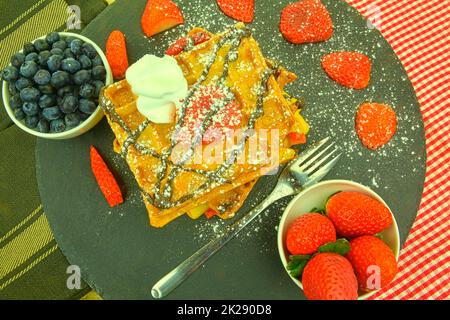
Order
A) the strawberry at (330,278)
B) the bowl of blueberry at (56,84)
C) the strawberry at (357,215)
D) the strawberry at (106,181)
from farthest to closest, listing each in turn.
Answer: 1. the strawberry at (106,181)
2. the bowl of blueberry at (56,84)
3. the strawberry at (357,215)
4. the strawberry at (330,278)

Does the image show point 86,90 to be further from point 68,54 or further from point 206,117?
point 206,117

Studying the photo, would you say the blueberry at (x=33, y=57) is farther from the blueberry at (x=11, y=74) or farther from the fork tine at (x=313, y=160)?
the fork tine at (x=313, y=160)

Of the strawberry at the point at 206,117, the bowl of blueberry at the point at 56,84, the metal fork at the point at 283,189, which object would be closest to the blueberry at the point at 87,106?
the bowl of blueberry at the point at 56,84

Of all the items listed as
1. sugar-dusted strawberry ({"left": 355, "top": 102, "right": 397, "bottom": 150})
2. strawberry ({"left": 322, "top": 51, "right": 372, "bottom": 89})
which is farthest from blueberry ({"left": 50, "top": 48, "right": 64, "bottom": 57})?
sugar-dusted strawberry ({"left": 355, "top": 102, "right": 397, "bottom": 150})

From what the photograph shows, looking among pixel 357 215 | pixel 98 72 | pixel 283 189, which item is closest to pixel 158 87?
pixel 98 72

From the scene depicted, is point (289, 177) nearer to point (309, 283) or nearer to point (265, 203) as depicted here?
point (265, 203)
